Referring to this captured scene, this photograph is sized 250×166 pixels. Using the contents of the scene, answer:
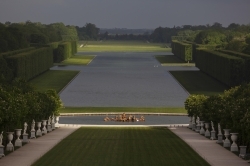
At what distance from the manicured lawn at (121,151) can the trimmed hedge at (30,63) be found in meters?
35.7

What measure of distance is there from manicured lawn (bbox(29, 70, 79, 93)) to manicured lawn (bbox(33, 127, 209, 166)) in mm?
30206

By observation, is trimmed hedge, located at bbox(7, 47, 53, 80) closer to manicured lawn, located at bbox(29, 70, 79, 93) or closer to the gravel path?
manicured lawn, located at bbox(29, 70, 79, 93)

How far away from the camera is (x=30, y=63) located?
73000mm

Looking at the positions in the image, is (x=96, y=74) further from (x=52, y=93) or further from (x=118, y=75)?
(x=52, y=93)

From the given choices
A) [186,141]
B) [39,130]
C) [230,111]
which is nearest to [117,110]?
[39,130]

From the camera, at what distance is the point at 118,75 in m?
80.6

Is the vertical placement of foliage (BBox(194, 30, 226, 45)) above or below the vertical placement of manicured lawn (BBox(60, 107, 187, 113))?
below

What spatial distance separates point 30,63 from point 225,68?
17.0 meters

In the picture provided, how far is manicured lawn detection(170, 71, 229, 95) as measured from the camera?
2307 inches

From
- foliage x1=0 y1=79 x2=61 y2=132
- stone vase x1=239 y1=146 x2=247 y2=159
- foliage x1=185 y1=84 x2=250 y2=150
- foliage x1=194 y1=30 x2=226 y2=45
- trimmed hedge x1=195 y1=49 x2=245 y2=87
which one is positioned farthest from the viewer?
foliage x1=194 y1=30 x2=226 y2=45

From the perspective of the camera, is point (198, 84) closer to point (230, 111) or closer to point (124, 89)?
point (124, 89)

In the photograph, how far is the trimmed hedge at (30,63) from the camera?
216 feet

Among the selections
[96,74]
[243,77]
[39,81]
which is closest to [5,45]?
[96,74]

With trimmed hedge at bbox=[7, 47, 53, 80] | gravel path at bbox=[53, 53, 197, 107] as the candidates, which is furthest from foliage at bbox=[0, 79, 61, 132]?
trimmed hedge at bbox=[7, 47, 53, 80]
